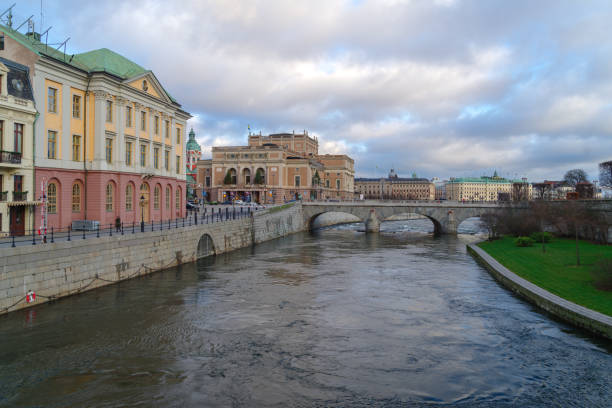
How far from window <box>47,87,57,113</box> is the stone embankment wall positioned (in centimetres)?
1068

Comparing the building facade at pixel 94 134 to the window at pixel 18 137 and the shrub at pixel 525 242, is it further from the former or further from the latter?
the shrub at pixel 525 242

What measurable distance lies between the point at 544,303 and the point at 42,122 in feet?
113

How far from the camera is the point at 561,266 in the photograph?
32312mm

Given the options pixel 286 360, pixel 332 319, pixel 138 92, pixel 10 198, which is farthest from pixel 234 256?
pixel 286 360

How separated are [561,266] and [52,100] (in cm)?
3878

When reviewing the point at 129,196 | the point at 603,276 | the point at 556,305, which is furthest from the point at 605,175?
the point at 129,196

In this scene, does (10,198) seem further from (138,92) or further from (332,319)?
(332,319)

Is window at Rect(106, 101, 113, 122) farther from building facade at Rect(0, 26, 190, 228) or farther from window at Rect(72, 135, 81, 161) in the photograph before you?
window at Rect(72, 135, 81, 161)

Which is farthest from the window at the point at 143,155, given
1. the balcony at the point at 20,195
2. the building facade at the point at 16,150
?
the balcony at the point at 20,195

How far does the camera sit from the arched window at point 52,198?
33.8m

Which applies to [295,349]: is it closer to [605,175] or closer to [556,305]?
[556,305]

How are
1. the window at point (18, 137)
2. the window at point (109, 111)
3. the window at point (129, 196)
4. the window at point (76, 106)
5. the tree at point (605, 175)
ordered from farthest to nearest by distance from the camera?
the tree at point (605, 175)
the window at point (129, 196)
the window at point (109, 111)
the window at point (76, 106)
the window at point (18, 137)

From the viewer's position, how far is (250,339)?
65.5ft

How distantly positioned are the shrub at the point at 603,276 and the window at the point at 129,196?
119 feet
